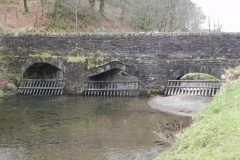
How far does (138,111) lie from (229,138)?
31.2 ft

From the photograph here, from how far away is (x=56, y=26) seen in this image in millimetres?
34031

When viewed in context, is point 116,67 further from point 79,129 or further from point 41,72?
point 79,129

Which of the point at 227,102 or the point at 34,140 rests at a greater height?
the point at 227,102

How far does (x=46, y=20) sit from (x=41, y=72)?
11.7 m

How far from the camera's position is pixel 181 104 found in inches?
647

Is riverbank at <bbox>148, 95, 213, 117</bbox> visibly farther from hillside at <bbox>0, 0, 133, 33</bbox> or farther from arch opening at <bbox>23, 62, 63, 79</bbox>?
hillside at <bbox>0, 0, 133, 33</bbox>

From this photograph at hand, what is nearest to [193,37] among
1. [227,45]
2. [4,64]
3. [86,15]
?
[227,45]

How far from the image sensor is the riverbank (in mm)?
15172

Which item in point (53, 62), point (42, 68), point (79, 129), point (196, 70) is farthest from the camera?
point (42, 68)

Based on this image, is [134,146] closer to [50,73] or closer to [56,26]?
[50,73]

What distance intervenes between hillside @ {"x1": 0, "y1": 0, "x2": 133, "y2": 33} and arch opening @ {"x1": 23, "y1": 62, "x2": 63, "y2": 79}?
6986 millimetres

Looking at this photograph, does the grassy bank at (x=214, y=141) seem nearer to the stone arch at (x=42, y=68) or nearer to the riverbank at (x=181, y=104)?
the riverbank at (x=181, y=104)

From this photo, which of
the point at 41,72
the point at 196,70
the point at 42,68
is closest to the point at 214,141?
the point at 196,70

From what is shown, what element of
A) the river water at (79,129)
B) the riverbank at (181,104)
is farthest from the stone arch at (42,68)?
the riverbank at (181,104)
